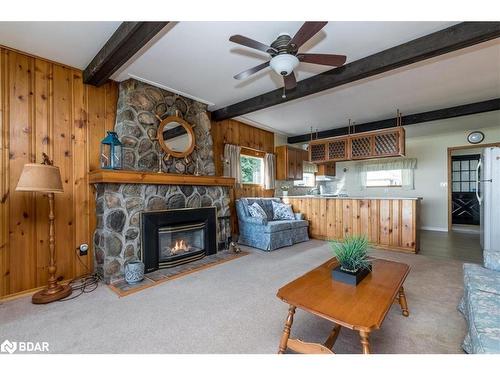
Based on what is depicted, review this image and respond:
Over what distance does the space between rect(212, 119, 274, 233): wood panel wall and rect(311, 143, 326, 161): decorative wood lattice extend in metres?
1.01

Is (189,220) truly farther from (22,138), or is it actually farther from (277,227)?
(22,138)

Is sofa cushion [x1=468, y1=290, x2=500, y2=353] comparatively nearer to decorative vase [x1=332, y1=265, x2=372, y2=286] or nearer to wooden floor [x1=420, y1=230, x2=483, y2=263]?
decorative vase [x1=332, y1=265, x2=372, y2=286]

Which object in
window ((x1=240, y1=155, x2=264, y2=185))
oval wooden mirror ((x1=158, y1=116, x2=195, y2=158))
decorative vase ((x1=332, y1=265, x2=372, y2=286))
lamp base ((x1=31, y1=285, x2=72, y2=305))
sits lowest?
lamp base ((x1=31, y1=285, x2=72, y2=305))

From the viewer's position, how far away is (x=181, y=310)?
2.03 meters

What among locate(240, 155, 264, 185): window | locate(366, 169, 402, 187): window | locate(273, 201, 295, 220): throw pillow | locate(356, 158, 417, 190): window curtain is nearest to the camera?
locate(273, 201, 295, 220): throw pillow

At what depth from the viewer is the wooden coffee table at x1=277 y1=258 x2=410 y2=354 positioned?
3.86 feet

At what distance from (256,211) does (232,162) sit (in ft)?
3.75

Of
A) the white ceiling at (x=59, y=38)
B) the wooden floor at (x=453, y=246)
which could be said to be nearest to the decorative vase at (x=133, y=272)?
the white ceiling at (x=59, y=38)

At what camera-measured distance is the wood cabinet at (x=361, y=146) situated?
4273 mm

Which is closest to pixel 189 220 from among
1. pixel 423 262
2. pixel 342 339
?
pixel 342 339

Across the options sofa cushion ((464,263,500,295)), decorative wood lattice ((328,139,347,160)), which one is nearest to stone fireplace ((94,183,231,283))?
sofa cushion ((464,263,500,295))

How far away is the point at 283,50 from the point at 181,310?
96.3 inches

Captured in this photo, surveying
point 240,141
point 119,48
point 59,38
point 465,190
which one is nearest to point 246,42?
point 119,48

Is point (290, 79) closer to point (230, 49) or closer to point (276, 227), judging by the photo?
point (230, 49)
